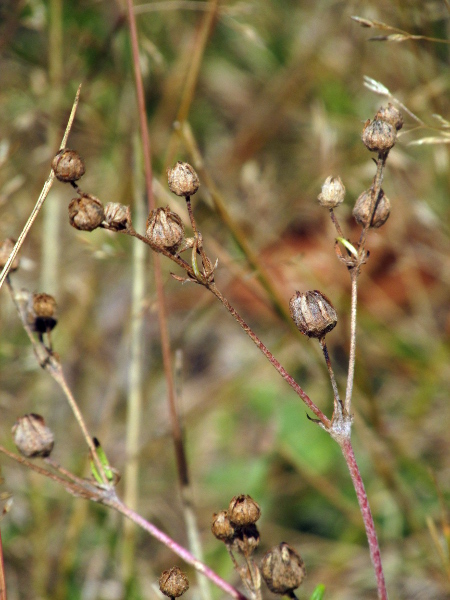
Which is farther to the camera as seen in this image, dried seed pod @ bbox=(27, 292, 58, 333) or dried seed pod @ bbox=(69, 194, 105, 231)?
dried seed pod @ bbox=(27, 292, 58, 333)

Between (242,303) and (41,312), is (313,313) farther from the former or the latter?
(242,303)

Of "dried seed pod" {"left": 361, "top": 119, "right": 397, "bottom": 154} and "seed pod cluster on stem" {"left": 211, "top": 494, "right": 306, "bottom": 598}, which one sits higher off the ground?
"dried seed pod" {"left": 361, "top": 119, "right": 397, "bottom": 154}

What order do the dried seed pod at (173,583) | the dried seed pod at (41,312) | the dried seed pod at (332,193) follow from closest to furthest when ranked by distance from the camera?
the dried seed pod at (173,583), the dried seed pod at (332,193), the dried seed pod at (41,312)

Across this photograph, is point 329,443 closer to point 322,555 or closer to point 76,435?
point 322,555

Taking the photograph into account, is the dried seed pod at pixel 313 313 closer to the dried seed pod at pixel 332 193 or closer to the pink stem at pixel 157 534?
the dried seed pod at pixel 332 193

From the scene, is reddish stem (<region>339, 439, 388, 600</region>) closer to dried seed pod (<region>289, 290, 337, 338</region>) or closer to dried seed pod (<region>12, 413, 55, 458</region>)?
dried seed pod (<region>289, 290, 337, 338</region>)

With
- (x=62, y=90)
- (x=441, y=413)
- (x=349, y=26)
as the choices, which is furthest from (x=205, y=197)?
(x=349, y=26)

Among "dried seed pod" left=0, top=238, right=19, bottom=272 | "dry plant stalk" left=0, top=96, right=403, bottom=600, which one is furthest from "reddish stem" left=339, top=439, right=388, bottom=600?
"dried seed pod" left=0, top=238, right=19, bottom=272

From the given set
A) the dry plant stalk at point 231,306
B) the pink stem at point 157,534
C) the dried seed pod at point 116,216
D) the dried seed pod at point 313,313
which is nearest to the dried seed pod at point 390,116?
the dry plant stalk at point 231,306
